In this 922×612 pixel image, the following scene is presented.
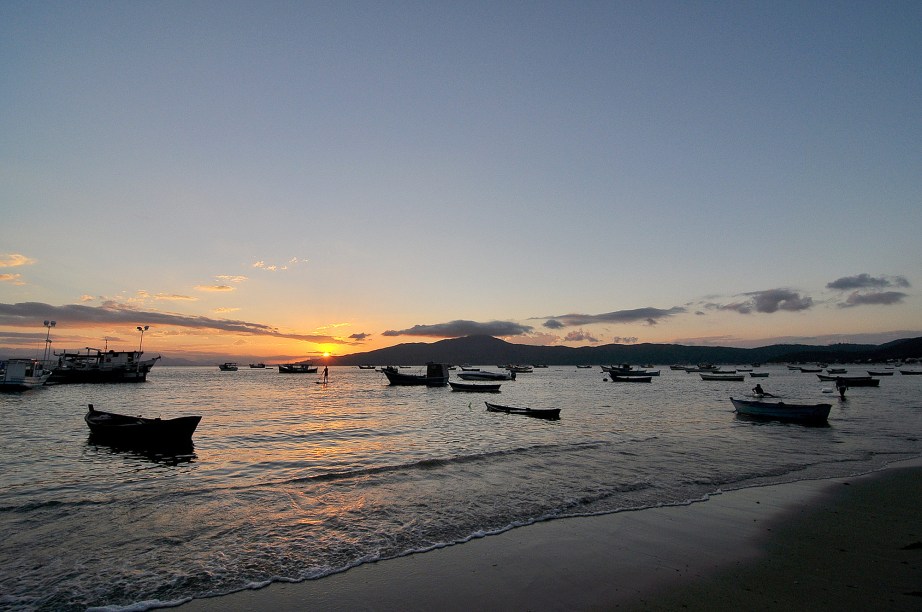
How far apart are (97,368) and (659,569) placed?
10506 centimetres

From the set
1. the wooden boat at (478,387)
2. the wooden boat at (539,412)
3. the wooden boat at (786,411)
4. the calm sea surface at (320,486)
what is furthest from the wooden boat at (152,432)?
the wooden boat at (478,387)

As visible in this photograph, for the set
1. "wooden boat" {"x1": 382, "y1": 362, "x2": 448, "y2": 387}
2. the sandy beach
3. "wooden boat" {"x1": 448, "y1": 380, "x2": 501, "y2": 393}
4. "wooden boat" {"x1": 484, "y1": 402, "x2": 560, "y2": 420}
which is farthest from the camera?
"wooden boat" {"x1": 382, "y1": 362, "x2": 448, "y2": 387}

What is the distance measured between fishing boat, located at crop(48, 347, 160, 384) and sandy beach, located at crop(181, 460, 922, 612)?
10026 centimetres

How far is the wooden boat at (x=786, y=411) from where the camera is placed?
31828 mm

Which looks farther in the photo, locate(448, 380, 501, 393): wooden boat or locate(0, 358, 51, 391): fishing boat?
locate(448, 380, 501, 393): wooden boat

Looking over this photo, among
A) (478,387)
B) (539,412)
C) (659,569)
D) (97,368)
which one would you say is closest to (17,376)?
(97,368)

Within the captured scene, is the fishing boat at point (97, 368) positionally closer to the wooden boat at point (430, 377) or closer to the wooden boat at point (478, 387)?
the wooden boat at point (430, 377)

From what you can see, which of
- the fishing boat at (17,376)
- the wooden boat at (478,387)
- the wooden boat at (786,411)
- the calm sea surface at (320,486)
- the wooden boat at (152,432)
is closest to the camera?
the calm sea surface at (320,486)

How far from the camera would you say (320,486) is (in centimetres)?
1579

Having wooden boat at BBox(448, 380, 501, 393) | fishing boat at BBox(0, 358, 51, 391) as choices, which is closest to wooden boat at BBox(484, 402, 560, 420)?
wooden boat at BBox(448, 380, 501, 393)

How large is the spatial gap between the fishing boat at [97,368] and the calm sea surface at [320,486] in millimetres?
64014

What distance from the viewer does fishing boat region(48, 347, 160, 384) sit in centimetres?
8381

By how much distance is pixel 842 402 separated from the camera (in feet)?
164

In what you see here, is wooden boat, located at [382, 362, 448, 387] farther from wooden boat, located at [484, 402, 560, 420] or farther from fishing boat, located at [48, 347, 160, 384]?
fishing boat, located at [48, 347, 160, 384]
